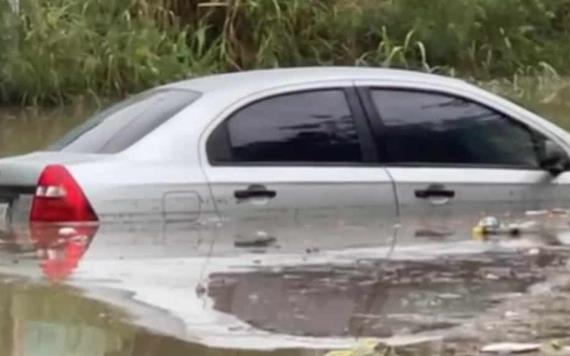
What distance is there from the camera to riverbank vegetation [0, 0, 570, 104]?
63.6 feet

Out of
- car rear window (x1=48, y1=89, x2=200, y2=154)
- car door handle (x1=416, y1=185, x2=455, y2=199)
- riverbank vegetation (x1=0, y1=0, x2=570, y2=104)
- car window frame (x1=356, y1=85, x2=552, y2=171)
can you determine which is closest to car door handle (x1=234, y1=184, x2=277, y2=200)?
car rear window (x1=48, y1=89, x2=200, y2=154)

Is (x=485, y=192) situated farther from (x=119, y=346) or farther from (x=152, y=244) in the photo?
(x=119, y=346)

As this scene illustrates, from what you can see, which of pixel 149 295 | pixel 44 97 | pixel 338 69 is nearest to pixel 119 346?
pixel 149 295

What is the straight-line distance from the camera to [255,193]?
8.85 m

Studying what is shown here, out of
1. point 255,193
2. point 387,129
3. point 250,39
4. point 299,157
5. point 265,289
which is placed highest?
point 387,129

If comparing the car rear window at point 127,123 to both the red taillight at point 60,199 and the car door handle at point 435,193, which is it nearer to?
the red taillight at point 60,199

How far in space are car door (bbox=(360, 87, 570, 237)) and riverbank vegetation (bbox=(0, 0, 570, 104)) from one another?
1026 cm

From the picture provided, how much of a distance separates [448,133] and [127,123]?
6.28ft

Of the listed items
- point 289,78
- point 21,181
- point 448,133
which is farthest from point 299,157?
point 21,181

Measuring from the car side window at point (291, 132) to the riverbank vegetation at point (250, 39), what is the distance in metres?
10.2

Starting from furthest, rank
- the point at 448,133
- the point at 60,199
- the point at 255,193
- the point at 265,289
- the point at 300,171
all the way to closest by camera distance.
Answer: the point at 448,133 < the point at 300,171 < the point at 255,193 < the point at 60,199 < the point at 265,289

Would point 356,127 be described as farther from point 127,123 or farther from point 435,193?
point 127,123

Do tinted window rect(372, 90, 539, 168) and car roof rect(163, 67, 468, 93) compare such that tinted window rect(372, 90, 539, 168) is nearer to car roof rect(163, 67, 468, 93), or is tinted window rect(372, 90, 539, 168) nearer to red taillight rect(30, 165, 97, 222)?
car roof rect(163, 67, 468, 93)

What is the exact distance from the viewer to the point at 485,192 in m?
9.49
